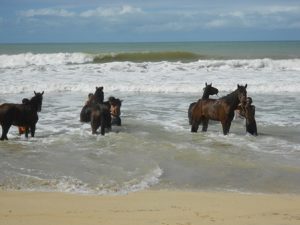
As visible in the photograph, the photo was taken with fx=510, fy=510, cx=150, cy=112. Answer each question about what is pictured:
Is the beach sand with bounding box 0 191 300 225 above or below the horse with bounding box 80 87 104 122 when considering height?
below

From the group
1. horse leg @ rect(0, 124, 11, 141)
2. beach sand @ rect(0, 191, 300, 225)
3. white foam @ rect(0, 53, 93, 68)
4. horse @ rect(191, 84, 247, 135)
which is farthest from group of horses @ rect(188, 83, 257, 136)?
white foam @ rect(0, 53, 93, 68)

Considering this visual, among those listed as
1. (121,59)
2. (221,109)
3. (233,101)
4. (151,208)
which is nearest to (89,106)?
(221,109)

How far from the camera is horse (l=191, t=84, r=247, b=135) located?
1108 cm

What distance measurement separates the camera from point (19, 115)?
10.7 metres

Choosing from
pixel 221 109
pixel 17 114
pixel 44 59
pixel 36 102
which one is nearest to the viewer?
pixel 17 114

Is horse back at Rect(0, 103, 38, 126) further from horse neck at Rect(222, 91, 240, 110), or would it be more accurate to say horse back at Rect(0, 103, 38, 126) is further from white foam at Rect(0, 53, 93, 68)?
white foam at Rect(0, 53, 93, 68)

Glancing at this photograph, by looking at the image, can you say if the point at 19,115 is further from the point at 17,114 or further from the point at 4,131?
the point at 4,131

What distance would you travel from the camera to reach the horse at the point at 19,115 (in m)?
10.5

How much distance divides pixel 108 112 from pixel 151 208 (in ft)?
19.2

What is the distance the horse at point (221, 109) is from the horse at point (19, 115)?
11.7ft

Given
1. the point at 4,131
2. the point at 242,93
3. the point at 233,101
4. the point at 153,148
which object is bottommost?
the point at 153,148

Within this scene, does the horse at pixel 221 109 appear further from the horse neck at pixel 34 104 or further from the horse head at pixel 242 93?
the horse neck at pixel 34 104

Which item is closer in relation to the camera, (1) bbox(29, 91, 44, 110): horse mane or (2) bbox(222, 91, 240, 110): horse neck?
(1) bbox(29, 91, 44, 110): horse mane

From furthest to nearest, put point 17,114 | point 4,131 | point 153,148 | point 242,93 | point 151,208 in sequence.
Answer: point 242,93 < point 17,114 < point 4,131 < point 153,148 < point 151,208
